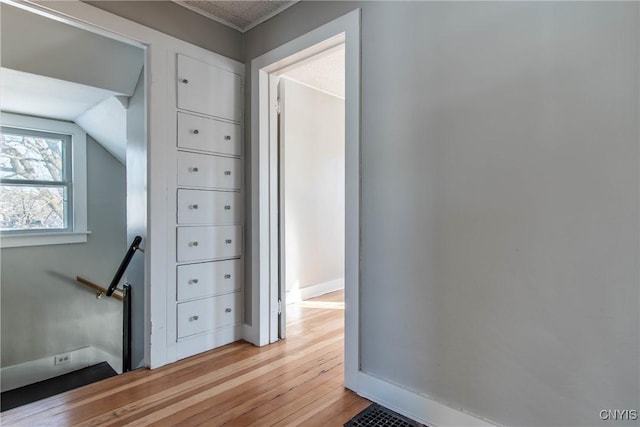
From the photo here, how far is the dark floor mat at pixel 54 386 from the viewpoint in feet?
9.89

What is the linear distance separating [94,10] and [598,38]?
2.32 m

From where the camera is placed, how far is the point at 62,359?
11.2 ft

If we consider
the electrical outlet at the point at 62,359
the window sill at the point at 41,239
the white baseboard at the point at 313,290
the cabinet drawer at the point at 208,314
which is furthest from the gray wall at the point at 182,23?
the electrical outlet at the point at 62,359

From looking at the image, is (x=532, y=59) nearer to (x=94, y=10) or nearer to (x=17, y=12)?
(x=94, y=10)

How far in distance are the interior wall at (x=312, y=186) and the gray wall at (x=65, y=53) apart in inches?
60.8

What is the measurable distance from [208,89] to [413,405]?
225cm

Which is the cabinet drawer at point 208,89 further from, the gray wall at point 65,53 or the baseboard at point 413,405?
the baseboard at point 413,405

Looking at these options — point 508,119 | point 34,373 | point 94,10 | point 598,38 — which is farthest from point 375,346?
point 34,373

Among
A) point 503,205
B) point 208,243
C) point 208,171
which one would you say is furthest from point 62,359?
point 503,205

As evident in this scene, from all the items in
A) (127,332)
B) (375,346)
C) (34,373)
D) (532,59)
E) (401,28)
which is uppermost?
(401,28)

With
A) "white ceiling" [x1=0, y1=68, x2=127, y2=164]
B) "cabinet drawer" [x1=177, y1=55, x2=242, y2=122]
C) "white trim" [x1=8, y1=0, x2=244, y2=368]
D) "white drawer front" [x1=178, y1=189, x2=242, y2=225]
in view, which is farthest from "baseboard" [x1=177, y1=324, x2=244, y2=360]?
"white ceiling" [x1=0, y1=68, x2=127, y2=164]

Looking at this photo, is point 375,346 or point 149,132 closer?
point 375,346

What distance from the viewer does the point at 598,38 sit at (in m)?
1.12

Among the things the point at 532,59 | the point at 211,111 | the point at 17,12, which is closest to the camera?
the point at 532,59
